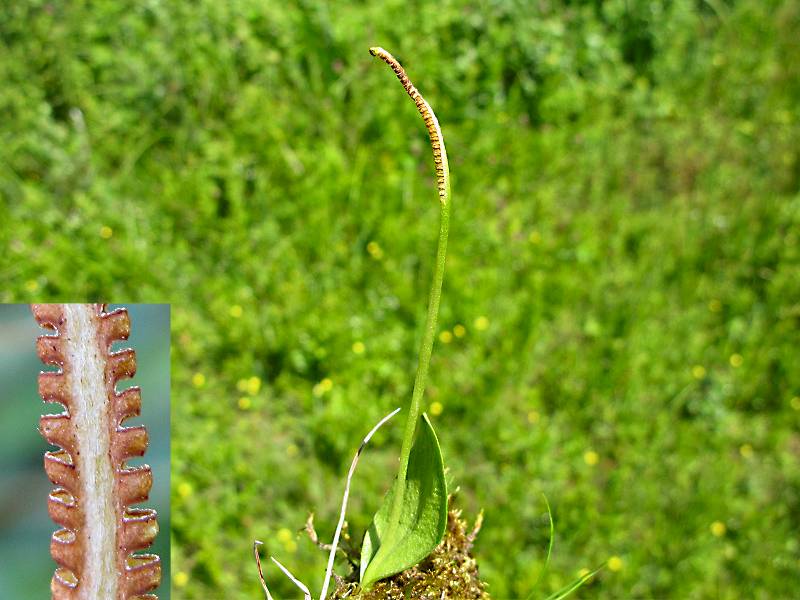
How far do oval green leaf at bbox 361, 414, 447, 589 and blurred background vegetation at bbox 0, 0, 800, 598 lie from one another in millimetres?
1179

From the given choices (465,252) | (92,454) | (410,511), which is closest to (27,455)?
(92,454)

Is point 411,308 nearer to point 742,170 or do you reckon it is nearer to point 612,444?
point 612,444

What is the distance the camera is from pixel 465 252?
91.7 inches

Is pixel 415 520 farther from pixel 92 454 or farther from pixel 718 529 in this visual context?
pixel 718 529

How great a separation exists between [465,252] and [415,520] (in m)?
1.69

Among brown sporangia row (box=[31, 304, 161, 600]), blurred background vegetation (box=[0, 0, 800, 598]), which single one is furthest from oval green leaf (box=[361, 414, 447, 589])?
Result: blurred background vegetation (box=[0, 0, 800, 598])

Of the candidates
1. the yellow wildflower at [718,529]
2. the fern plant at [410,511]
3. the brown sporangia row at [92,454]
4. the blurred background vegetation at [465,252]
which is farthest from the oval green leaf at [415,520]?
the yellow wildflower at [718,529]

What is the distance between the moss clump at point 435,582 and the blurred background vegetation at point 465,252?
113 centimetres

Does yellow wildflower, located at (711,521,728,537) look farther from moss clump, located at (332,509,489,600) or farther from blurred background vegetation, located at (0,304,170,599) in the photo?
blurred background vegetation, located at (0,304,170,599)

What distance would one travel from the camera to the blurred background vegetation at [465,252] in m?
1.99

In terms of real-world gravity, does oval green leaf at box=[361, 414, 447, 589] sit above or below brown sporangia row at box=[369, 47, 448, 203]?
below

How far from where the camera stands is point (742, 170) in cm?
263

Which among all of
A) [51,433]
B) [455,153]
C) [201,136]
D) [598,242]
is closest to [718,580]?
[598,242]

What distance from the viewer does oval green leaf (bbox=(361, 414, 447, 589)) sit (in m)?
0.67
